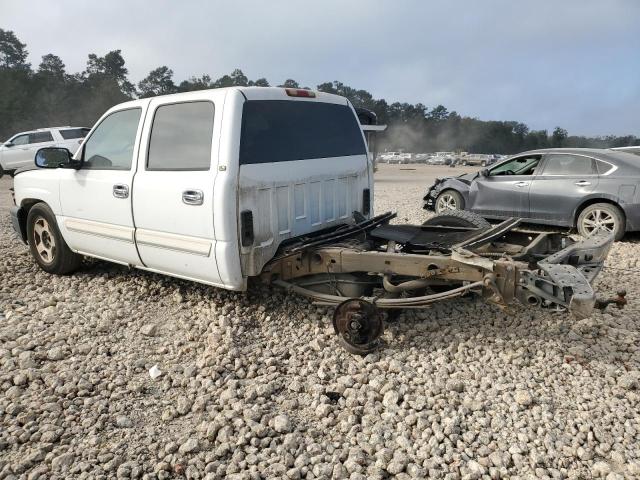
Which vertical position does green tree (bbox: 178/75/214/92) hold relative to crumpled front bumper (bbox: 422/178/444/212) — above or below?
above

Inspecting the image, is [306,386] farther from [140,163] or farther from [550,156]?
[550,156]

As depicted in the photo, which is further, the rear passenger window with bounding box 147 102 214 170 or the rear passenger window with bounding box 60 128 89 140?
the rear passenger window with bounding box 60 128 89 140

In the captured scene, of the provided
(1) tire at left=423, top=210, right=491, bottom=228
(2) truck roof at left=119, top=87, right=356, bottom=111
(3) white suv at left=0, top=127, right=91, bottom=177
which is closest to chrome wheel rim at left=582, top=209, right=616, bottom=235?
(1) tire at left=423, top=210, right=491, bottom=228

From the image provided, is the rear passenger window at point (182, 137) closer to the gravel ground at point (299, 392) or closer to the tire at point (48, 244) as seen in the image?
the gravel ground at point (299, 392)

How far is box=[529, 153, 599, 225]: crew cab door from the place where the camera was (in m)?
7.98

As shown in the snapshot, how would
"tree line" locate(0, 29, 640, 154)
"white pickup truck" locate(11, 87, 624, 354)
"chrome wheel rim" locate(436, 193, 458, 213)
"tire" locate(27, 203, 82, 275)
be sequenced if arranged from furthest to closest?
"tree line" locate(0, 29, 640, 154) < "chrome wheel rim" locate(436, 193, 458, 213) < "tire" locate(27, 203, 82, 275) < "white pickup truck" locate(11, 87, 624, 354)

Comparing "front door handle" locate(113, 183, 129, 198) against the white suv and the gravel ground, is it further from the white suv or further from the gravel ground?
the white suv

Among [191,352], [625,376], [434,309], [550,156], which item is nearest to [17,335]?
[191,352]

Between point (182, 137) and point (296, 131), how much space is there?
1010mm

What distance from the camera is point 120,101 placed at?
177 ft

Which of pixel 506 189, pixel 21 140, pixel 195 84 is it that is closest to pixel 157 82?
pixel 195 84

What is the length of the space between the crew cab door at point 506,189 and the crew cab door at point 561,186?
176 millimetres

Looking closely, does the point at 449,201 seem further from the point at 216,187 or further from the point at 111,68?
the point at 111,68

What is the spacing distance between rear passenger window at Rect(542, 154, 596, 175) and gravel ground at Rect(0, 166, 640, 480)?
3774 mm
